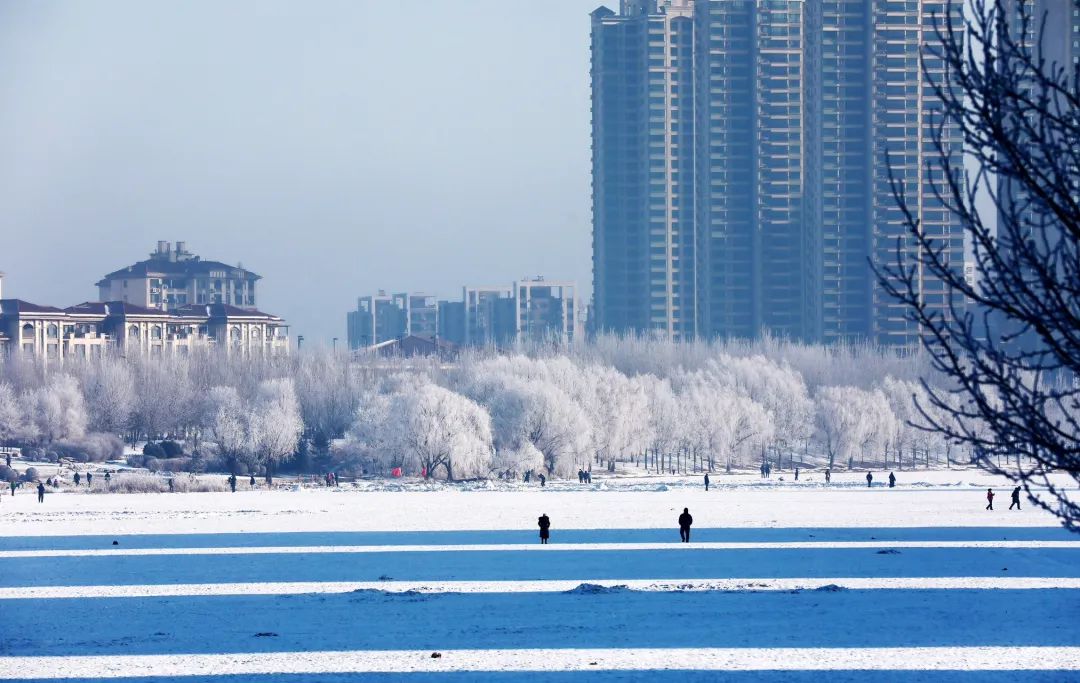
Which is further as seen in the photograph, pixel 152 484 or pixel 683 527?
pixel 152 484

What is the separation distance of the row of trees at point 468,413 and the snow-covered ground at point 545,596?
2596 cm

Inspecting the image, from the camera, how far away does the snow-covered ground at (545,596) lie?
18.5 meters

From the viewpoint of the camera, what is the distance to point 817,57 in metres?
130

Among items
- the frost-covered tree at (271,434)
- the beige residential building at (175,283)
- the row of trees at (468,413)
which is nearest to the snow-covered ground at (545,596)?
the frost-covered tree at (271,434)

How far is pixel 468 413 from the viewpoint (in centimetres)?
7025

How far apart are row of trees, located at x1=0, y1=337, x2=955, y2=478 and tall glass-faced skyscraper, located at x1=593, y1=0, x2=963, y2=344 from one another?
29839 millimetres

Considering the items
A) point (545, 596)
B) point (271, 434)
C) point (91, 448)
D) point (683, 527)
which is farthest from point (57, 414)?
point (545, 596)

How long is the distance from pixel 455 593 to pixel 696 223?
11857 centimetres

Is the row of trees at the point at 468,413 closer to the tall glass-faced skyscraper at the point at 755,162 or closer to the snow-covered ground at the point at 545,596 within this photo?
the snow-covered ground at the point at 545,596

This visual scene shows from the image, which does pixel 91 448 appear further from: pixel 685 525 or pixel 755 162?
pixel 755 162

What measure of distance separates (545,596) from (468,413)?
151ft

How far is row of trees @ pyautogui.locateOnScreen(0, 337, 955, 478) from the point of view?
70.1 m

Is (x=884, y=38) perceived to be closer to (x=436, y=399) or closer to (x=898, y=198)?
(x=436, y=399)

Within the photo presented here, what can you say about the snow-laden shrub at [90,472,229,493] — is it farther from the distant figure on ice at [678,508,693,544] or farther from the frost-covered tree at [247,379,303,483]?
the distant figure on ice at [678,508,693,544]
